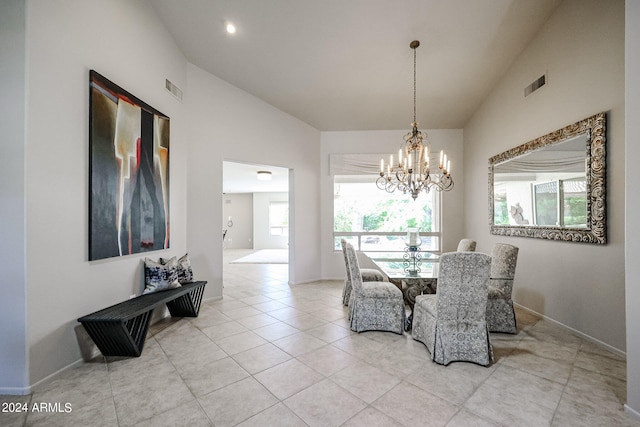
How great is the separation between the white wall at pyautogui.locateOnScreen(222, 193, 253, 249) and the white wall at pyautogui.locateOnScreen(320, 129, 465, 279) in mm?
7251

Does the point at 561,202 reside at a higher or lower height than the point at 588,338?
higher

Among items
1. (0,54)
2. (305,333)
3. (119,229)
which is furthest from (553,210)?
(0,54)

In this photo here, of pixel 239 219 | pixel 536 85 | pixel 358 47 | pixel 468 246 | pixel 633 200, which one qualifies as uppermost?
pixel 358 47

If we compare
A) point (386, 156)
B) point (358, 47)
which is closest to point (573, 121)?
point (358, 47)

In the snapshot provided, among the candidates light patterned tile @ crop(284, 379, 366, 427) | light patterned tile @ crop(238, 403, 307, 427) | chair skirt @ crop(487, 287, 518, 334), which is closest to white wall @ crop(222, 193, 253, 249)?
chair skirt @ crop(487, 287, 518, 334)

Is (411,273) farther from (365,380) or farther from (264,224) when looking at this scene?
(264,224)

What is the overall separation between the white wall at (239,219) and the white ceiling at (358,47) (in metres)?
7.95

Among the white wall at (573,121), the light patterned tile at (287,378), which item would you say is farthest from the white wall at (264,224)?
the light patterned tile at (287,378)

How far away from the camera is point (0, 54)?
6.21 ft

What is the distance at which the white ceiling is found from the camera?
311 centimetres

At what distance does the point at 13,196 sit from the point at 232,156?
2.73 meters

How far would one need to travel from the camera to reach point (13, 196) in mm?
1899

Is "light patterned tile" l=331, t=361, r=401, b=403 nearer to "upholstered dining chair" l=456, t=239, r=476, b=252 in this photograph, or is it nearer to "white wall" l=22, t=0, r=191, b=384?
"white wall" l=22, t=0, r=191, b=384

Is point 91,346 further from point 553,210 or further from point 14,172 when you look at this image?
point 553,210
